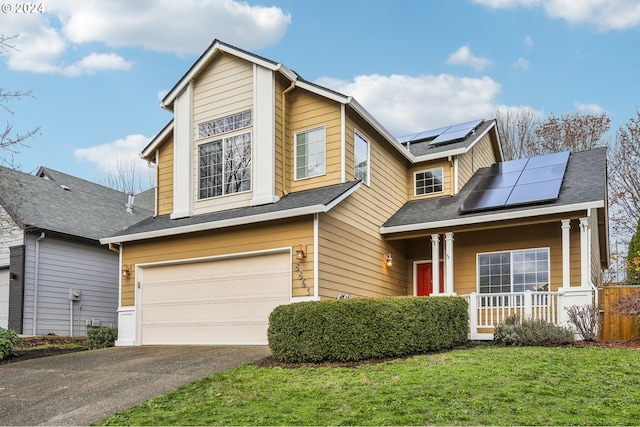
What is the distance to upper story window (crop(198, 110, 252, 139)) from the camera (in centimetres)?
1354

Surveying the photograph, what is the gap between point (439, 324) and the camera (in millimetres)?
10391

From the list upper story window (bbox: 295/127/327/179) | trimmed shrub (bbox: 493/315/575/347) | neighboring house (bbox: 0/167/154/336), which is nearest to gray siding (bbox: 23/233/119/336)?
neighboring house (bbox: 0/167/154/336)

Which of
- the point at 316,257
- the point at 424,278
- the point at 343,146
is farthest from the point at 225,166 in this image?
the point at 424,278

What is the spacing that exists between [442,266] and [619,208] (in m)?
14.7

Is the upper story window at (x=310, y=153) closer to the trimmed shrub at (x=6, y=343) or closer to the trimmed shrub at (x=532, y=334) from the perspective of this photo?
the trimmed shrub at (x=532, y=334)

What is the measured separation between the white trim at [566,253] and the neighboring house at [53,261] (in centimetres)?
1312

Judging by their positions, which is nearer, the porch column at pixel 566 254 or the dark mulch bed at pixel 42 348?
the porch column at pixel 566 254

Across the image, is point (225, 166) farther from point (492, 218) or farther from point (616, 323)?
point (616, 323)

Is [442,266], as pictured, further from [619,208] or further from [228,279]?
[619,208]

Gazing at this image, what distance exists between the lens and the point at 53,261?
17234mm

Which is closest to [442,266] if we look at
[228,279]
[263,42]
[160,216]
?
[228,279]

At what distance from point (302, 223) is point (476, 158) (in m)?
7.57

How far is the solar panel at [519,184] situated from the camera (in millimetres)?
12938

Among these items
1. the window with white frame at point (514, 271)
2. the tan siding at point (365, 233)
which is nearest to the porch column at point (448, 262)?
the window with white frame at point (514, 271)
